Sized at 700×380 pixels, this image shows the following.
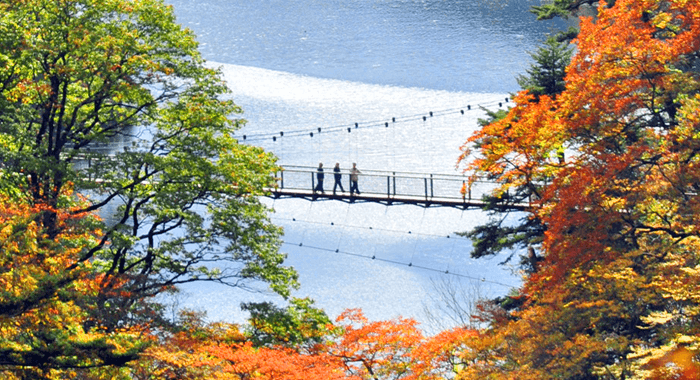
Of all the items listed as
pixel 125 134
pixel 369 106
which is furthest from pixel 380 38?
pixel 125 134

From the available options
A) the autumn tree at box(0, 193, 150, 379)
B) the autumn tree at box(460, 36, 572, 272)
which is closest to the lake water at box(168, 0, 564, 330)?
the autumn tree at box(460, 36, 572, 272)

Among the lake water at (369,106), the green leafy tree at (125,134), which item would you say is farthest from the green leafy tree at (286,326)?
the lake water at (369,106)

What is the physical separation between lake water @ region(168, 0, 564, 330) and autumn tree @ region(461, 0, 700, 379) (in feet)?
32.3

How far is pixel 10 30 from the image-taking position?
12414 mm

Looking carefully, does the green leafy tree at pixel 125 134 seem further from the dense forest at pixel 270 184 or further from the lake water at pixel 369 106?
the lake water at pixel 369 106

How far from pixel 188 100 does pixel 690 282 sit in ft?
27.2

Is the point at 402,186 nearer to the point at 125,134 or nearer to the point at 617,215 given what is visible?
the point at 125,134

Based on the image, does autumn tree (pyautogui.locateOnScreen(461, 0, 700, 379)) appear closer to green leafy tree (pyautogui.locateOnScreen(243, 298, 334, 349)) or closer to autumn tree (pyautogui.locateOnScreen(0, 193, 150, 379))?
green leafy tree (pyautogui.locateOnScreen(243, 298, 334, 349))

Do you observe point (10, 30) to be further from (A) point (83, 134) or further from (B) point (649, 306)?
(B) point (649, 306)

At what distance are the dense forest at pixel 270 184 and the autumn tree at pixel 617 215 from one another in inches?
1.4

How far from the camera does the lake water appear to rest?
25.8 m

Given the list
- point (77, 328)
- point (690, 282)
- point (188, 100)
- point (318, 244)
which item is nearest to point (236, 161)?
point (188, 100)

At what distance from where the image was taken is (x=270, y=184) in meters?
15.5

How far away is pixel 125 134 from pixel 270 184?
2.75 metres
